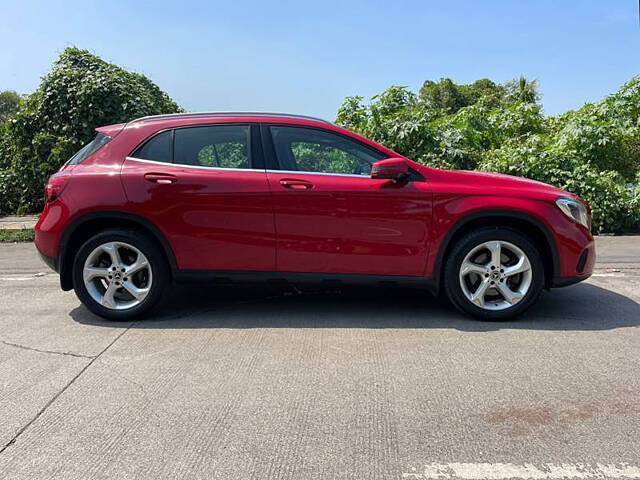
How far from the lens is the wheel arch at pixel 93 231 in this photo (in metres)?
4.57

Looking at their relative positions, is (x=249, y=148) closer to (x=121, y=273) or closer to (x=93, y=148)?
(x=93, y=148)

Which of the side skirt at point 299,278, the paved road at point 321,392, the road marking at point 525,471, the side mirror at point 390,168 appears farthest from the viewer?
the side skirt at point 299,278

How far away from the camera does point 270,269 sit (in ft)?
15.1

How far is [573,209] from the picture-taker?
4.56m

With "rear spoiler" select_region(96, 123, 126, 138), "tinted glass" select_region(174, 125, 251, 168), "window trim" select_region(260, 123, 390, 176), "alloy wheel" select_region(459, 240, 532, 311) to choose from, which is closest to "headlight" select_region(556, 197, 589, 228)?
"alloy wheel" select_region(459, 240, 532, 311)

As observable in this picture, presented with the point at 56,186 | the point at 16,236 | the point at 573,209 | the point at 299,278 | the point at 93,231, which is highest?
the point at 56,186

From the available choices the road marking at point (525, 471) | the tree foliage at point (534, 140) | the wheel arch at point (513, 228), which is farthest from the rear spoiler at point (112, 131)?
the tree foliage at point (534, 140)

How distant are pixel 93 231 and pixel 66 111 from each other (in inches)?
264

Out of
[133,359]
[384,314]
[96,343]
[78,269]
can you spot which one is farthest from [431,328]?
[78,269]

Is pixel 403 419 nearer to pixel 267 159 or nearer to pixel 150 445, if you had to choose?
pixel 150 445

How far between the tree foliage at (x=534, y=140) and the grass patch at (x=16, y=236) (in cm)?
605

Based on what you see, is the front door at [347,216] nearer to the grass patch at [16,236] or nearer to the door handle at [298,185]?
the door handle at [298,185]

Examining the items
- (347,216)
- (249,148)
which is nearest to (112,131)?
(249,148)

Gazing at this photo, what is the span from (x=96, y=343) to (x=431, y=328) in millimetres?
2643
